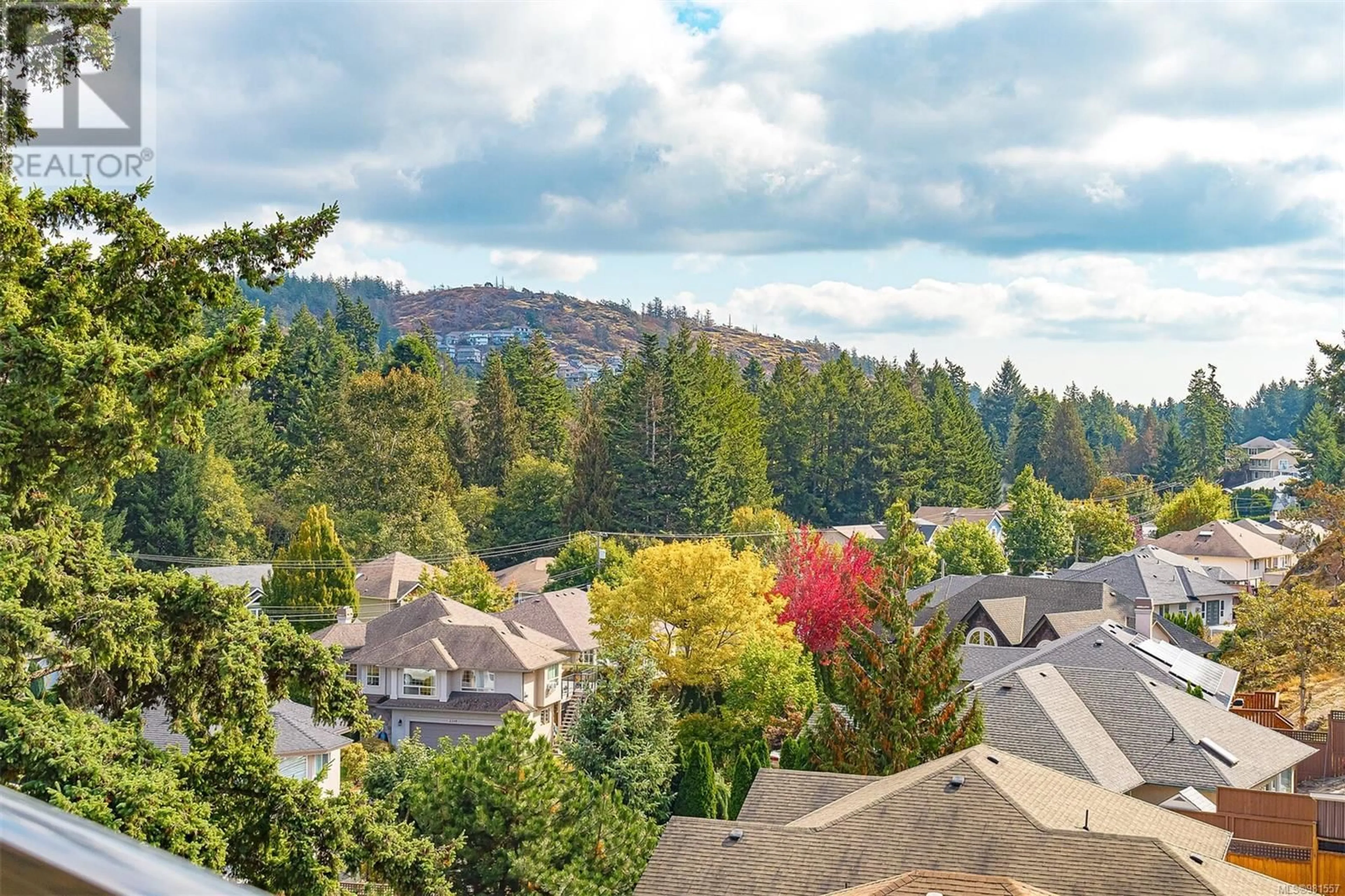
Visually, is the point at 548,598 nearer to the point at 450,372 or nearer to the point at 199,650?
the point at 199,650

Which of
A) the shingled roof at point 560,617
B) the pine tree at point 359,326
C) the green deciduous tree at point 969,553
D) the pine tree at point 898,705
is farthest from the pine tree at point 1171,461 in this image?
the pine tree at point 898,705

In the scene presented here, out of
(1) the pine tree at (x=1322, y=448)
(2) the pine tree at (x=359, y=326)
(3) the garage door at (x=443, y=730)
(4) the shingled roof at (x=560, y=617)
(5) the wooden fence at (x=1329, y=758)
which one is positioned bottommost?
(3) the garage door at (x=443, y=730)

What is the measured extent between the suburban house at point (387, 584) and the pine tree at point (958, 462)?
156 feet

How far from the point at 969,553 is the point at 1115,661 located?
35.0 meters

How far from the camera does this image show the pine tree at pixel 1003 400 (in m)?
165

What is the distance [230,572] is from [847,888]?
50798 millimetres

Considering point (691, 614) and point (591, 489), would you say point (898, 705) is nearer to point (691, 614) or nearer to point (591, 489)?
point (691, 614)

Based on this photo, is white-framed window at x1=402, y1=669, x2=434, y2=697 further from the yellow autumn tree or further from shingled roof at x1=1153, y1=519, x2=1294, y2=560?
shingled roof at x1=1153, y1=519, x2=1294, y2=560

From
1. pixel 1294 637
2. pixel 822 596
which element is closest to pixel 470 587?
pixel 822 596

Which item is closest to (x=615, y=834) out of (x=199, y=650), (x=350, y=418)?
(x=199, y=650)

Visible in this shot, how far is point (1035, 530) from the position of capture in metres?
74.5

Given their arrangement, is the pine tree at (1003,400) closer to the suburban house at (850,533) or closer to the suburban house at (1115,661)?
the suburban house at (850,533)

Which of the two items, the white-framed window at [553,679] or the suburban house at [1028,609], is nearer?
the white-framed window at [553,679]

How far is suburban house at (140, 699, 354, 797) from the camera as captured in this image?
26.2 metres
